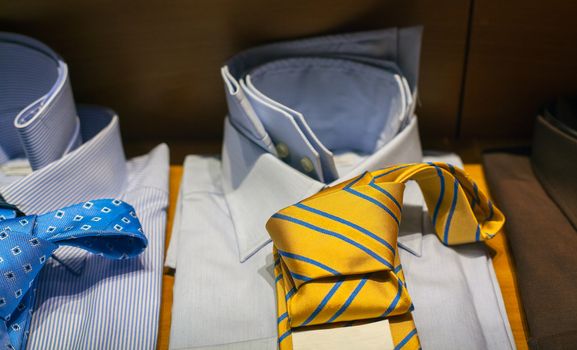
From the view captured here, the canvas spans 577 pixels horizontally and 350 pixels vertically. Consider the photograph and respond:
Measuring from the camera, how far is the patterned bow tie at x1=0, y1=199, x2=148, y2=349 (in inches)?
23.2

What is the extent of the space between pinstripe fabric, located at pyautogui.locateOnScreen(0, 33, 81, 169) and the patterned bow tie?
0.30ft

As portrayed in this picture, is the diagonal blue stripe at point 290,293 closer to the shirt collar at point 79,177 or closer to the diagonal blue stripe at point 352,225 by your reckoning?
the diagonal blue stripe at point 352,225

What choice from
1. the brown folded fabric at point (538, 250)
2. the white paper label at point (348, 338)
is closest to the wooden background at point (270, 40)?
the brown folded fabric at point (538, 250)

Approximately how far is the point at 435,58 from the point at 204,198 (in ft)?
1.28

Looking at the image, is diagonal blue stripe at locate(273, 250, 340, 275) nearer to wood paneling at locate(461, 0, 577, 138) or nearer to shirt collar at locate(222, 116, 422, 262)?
shirt collar at locate(222, 116, 422, 262)

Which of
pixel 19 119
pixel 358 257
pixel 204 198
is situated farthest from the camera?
pixel 204 198

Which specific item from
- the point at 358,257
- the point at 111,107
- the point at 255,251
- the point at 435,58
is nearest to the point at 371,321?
the point at 358,257

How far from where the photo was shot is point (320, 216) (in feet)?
1.99

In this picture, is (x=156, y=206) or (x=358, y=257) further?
(x=156, y=206)

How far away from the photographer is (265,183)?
2.39 ft

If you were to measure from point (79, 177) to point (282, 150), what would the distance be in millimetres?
255

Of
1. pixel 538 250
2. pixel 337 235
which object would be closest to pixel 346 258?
pixel 337 235

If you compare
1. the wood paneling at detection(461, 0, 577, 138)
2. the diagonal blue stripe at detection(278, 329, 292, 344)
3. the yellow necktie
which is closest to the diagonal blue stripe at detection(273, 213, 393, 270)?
the yellow necktie

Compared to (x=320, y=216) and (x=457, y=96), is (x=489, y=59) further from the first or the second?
(x=320, y=216)
